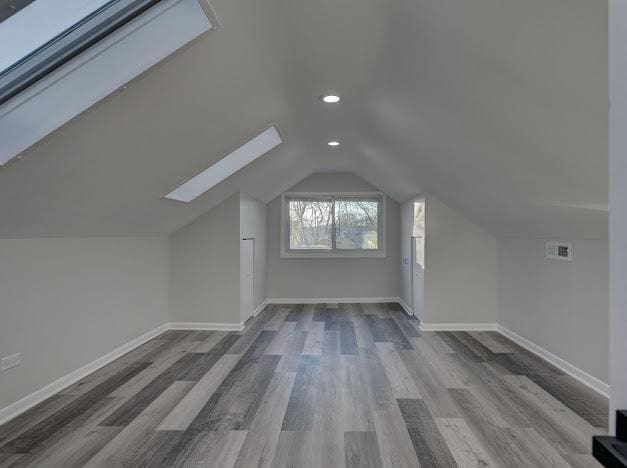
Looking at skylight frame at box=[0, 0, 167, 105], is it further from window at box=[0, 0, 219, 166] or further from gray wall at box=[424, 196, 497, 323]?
gray wall at box=[424, 196, 497, 323]

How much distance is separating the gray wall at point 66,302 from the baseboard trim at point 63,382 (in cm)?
4

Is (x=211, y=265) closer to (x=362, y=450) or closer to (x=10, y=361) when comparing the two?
(x=10, y=361)

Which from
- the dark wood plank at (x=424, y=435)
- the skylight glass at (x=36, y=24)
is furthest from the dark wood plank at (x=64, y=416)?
the dark wood plank at (x=424, y=435)

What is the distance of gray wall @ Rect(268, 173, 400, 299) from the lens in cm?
679

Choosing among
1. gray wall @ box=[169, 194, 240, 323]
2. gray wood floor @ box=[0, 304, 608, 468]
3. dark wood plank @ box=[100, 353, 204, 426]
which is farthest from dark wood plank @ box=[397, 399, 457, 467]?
gray wall @ box=[169, 194, 240, 323]

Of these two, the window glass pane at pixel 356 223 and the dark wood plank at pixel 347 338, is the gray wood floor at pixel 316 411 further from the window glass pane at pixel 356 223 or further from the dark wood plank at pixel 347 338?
the window glass pane at pixel 356 223

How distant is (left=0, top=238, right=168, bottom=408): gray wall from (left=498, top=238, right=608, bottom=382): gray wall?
406 centimetres

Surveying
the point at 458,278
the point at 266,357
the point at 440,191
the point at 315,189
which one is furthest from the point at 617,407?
the point at 315,189

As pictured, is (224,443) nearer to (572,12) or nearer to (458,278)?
(572,12)

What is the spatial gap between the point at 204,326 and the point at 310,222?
2806 mm

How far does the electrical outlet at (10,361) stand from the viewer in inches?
95.5

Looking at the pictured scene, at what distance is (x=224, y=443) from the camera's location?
2.19 meters

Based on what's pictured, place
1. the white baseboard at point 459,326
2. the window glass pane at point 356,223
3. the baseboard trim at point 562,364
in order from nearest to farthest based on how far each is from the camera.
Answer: the baseboard trim at point 562,364 → the white baseboard at point 459,326 → the window glass pane at point 356,223

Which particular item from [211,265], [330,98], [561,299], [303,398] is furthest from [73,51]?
[561,299]
